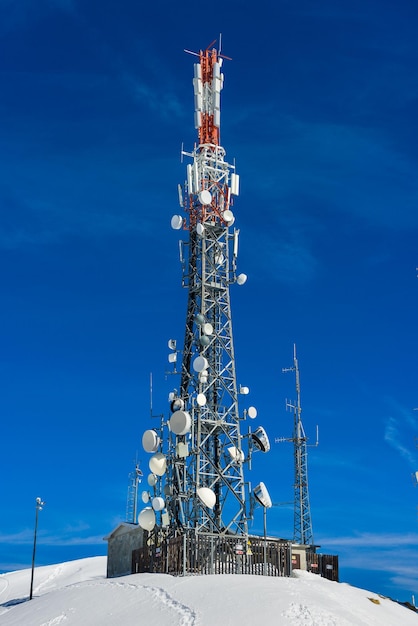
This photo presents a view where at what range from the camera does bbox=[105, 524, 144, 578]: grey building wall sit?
46775 mm

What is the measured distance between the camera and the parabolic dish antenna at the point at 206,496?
37878 mm

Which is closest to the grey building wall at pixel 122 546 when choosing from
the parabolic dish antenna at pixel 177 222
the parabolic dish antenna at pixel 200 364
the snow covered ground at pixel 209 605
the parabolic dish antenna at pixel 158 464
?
the parabolic dish antenna at pixel 158 464

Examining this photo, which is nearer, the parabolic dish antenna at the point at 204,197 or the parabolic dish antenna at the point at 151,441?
→ the parabolic dish antenna at the point at 151,441

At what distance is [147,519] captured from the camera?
133ft

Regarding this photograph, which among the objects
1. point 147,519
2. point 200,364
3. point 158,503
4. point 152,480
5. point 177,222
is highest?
point 177,222

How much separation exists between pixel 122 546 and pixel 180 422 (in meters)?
14.6

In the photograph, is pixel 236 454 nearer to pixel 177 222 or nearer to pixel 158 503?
pixel 158 503

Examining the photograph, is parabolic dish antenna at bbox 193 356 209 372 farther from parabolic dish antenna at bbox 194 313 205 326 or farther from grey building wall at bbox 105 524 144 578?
grey building wall at bbox 105 524 144 578

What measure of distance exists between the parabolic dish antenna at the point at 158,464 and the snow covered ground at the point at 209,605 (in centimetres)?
873

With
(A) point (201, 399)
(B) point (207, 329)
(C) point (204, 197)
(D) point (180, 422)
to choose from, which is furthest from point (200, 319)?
(C) point (204, 197)

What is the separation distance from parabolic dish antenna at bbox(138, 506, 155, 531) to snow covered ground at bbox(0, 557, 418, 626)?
26.1 ft

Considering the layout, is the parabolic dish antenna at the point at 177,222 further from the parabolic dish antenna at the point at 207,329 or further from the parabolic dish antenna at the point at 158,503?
the parabolic dish antenna at the point at 158,503

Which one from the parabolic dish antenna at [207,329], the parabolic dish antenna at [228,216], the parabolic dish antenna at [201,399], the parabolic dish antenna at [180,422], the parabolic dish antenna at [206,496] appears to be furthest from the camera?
the parabolic dish antenna at [228,216]

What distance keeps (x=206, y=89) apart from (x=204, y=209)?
9.20 metres
